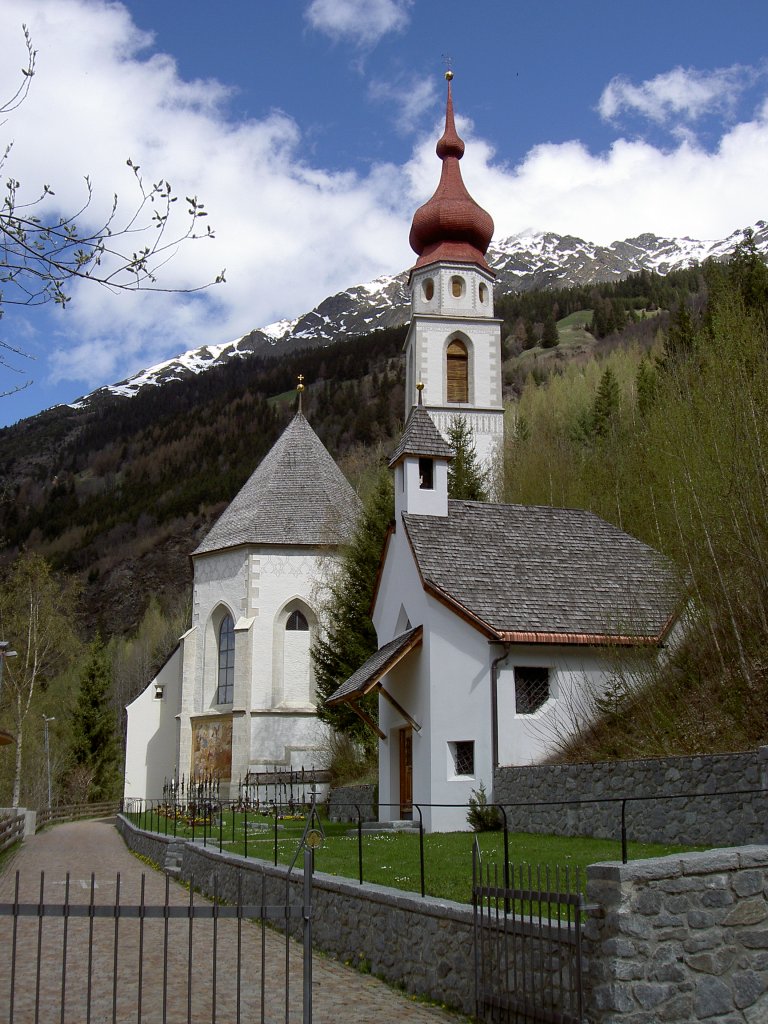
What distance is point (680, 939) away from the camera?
7.43 m

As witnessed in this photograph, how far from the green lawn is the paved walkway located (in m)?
1.15

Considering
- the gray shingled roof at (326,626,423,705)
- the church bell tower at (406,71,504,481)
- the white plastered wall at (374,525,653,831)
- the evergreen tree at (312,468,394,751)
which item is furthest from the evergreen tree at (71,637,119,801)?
the white plastered wall at (374,525,653,831)

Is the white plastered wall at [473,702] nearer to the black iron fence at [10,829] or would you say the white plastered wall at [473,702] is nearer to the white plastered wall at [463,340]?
the black iron fence at [10,829]

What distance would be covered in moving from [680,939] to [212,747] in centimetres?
2901

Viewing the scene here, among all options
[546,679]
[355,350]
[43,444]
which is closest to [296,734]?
[546,679]

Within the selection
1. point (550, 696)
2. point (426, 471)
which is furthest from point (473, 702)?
point (426, 471)

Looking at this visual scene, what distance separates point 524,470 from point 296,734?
1214 centimetres

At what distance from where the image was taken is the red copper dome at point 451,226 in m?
46.0

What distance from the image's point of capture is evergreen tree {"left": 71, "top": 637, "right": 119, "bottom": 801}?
50.0 meters

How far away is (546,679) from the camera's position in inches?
781

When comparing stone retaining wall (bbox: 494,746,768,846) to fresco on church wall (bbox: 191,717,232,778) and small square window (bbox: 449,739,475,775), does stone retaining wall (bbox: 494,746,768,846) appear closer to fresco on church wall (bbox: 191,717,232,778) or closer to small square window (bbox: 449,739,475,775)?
small square window (bbox: 449,739,475,775)

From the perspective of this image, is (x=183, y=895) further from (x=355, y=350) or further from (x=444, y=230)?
(x=355, y=350)

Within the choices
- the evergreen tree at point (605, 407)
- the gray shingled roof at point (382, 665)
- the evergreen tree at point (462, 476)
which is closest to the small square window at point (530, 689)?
the gray shingled roof at point (382, 665)

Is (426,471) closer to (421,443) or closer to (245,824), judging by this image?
(421,443)
